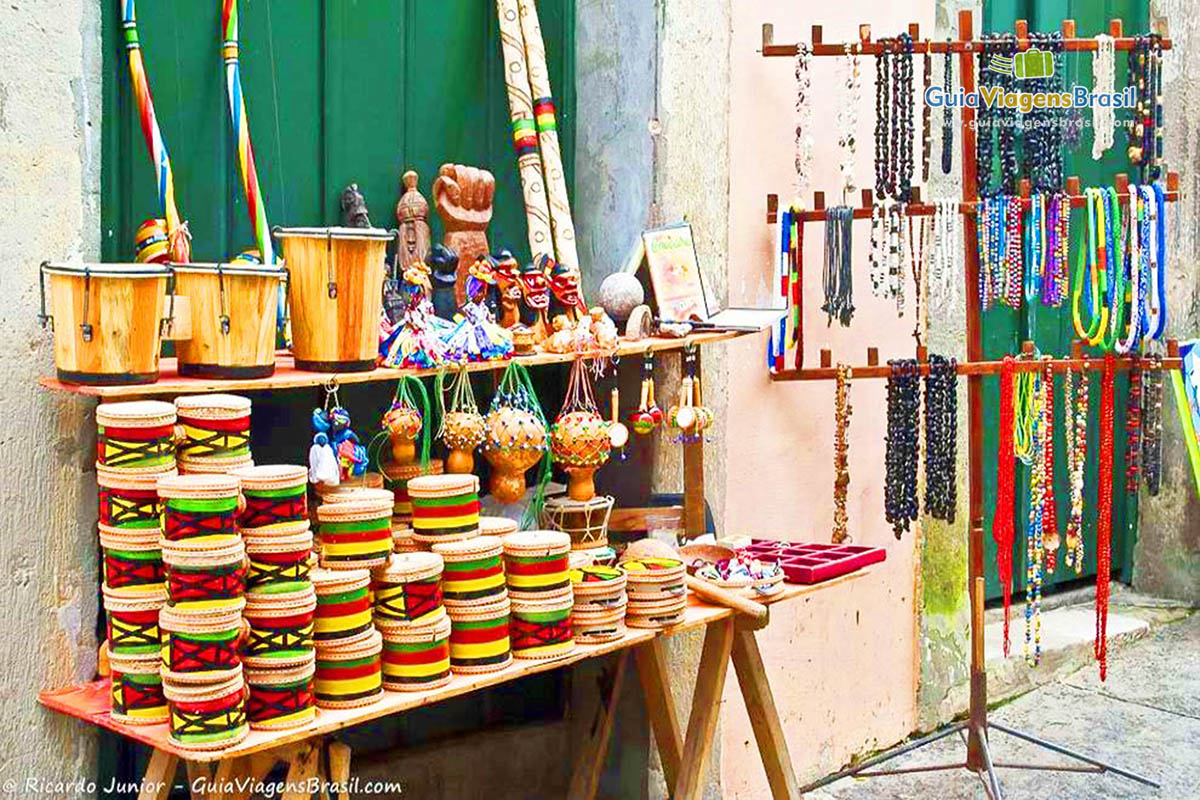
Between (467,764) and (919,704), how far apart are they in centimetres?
185

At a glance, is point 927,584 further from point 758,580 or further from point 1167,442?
point 1167,442

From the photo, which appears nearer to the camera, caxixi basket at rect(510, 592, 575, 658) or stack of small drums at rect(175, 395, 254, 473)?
stack of small drums at rect(175, 395, 254, 473)

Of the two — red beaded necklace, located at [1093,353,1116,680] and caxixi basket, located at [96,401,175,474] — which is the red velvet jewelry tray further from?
caxixi basket, located at [96,401,175,474]

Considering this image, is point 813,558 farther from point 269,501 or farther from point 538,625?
point 269,501

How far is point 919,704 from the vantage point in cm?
513

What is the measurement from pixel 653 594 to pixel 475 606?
19.2 inches

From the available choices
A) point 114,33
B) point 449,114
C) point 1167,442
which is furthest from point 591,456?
point 1167,442

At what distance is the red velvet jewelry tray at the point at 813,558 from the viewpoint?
12.2 ft

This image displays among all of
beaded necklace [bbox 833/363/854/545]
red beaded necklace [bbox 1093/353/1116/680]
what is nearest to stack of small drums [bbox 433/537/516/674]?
beaded necklace [bbox 833/363/854/545]

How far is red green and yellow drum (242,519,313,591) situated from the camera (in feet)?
8.72

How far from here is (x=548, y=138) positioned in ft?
12.6

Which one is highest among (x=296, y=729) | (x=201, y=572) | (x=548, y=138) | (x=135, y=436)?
(x=548, y=138)

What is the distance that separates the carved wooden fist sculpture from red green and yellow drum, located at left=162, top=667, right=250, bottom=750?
1255mm

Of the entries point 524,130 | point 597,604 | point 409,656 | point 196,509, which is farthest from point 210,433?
point 524,130
